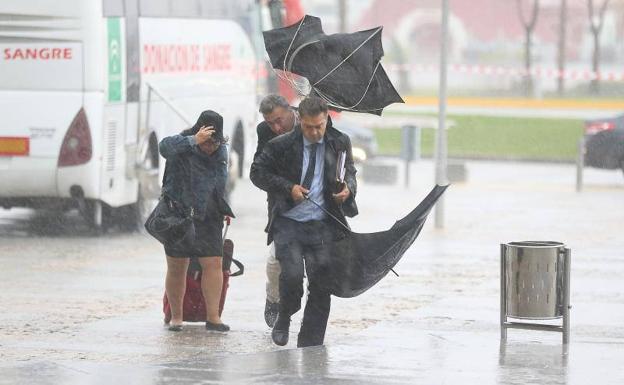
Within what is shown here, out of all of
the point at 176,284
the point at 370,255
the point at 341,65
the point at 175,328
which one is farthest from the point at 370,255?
the point at 175,328

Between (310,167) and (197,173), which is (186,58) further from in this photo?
(310,167)

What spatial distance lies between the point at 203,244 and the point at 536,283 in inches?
89.8

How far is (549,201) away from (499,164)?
9.53 m

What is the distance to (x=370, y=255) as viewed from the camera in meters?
10.9

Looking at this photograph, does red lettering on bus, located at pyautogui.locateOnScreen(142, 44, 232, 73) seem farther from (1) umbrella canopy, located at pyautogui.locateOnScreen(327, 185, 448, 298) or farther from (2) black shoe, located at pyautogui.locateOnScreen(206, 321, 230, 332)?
(1) umbrella canopy, located at pyautogui.locateOnScreen(327, 185, 448, 298)

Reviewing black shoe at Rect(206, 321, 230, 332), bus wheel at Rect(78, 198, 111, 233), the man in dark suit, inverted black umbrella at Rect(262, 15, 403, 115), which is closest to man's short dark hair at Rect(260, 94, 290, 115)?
inverted black umbrella at Rect(262, 15, 403, 115)

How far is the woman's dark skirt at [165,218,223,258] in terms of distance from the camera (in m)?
11.5

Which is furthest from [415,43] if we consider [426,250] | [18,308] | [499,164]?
[18,308]

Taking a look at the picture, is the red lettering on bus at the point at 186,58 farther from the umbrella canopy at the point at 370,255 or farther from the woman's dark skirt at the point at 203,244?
the umbrella canopy at the point at 370,255

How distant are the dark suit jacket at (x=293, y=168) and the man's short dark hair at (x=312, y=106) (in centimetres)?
27

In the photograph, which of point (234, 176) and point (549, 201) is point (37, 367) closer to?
point (234, 176)

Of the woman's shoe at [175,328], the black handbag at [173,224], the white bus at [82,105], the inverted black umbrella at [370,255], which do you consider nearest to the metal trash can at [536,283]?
the inverted black umbrella at [370,255]

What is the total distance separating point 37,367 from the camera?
9.88 meters

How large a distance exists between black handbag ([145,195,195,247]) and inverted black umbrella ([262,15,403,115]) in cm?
120
